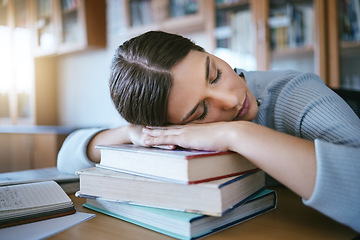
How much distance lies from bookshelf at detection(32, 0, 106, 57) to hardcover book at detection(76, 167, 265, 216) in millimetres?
2698

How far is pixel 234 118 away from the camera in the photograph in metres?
0.87

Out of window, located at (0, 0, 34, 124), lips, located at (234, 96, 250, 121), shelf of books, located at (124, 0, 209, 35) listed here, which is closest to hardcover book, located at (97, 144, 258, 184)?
lips, located at (234, 96, 250, 121)

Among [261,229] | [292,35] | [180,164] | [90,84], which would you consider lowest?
[261,229]

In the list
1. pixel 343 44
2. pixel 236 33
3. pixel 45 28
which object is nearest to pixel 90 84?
pixel 45 28

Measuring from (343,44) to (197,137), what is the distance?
1.49 m

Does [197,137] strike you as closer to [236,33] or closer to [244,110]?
[244,110]

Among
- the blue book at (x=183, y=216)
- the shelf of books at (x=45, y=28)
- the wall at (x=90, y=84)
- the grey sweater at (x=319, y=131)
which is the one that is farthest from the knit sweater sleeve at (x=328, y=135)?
the shelf of books at (x=45, y=28)

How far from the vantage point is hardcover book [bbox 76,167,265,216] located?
52 cm

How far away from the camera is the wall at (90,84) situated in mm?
3107

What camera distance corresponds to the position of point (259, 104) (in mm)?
1012

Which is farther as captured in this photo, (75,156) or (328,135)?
(75,156)

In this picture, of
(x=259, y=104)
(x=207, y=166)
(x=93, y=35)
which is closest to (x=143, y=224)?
(x=207, y=166)

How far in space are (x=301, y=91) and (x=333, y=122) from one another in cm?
18

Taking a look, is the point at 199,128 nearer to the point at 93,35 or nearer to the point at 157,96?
the point at 157,96
